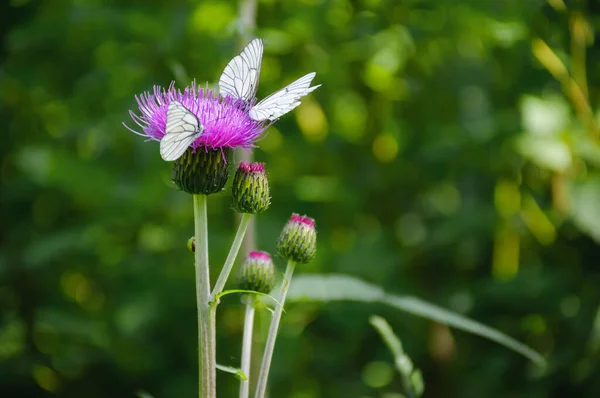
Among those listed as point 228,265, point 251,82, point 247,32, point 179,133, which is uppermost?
point 247,32

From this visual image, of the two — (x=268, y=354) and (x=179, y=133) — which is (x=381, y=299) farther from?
(x=179, y=133)

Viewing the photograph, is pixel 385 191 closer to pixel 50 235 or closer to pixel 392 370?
pixel 392 370

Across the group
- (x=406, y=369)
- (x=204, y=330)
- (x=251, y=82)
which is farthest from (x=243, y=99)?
(x=406, y=369)

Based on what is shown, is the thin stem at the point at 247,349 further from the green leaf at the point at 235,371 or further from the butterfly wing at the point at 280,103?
the butterfly wing at the point at 280,103

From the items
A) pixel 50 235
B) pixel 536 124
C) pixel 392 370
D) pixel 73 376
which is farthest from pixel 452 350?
pixel 50 235

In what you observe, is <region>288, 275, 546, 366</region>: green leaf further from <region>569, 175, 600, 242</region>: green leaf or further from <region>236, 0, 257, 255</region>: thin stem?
<region>569, 175, 600, 242</region>: green leaf

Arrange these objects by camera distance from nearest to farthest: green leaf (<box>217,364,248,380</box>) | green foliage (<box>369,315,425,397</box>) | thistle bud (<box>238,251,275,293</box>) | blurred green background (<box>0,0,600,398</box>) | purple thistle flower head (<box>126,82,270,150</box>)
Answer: green leaf (<box>217,364,248,380</box>) → purple thistle flower head (<box>126,82,270,150</box>) → green foliage (<box>369,315,425,397</box>) → thistle bud (<box>238,251,275,293</box>) → blurred green background (<box>0,0,600,398</box>)

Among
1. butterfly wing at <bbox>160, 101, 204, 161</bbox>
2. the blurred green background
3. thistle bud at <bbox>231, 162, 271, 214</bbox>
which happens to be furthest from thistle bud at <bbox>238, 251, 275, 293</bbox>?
the blurred green background

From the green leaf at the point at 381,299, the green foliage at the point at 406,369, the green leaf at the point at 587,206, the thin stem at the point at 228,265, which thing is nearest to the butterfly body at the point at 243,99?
the thin stem at the point at 228,265
